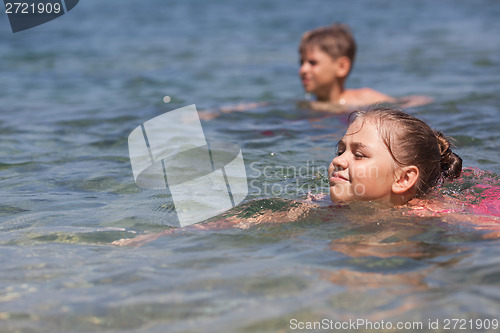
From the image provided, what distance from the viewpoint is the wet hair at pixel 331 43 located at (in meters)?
7.93

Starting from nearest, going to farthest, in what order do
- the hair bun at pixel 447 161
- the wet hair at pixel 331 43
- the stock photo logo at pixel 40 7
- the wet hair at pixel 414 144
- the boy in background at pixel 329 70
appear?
the wet hair at pixel 414 144 < the hair bun at pixel 447 161 < the boy in background at pixel 329 70 < the wet hair at pixel 331 43 < the stock photo logo at pixel 40 7

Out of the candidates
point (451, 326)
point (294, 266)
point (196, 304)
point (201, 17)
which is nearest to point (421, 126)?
point (294, 266)

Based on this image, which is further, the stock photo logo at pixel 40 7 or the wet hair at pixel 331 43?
the stock photo logo at pixel 40 7

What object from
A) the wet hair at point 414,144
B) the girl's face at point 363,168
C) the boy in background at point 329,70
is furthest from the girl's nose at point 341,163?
the boy in background at point 329,70

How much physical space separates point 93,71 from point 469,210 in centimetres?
854

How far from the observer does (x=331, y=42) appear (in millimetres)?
7969

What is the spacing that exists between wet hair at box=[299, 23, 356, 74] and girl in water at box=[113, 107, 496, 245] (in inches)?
160

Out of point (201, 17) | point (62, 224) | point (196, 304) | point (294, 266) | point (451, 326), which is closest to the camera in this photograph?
point (451, 326)

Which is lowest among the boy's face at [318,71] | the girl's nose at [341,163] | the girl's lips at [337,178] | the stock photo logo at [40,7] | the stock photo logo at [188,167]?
the stock photo logo at [188,167]

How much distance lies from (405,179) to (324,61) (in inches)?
167

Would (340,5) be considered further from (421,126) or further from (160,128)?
(421,126)

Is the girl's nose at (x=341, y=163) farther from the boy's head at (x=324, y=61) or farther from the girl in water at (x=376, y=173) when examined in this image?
the boy's head at (x=324, y=61)

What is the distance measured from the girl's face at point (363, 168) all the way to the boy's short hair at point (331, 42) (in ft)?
14.0

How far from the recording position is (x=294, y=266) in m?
2.97
